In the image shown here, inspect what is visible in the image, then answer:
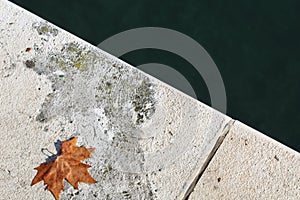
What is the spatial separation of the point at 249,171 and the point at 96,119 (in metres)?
0.85

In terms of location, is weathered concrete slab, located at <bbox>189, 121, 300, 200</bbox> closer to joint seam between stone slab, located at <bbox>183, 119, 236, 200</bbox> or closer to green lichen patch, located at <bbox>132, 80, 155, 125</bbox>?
joint seam between stone slab, located at <bbox>183, 119, 236, 200</bbox>

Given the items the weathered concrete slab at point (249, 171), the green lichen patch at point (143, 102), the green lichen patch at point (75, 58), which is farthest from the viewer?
the green lichen patch at point (75, 58)

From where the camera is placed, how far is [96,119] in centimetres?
298

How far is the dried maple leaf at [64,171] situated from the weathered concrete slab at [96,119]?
3 cm

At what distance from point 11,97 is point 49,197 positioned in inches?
25.5

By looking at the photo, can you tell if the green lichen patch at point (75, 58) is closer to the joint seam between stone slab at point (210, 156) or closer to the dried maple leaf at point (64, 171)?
the dried maple leaf at point (64, 171)

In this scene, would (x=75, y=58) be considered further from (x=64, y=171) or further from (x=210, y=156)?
(x=210, y=156)

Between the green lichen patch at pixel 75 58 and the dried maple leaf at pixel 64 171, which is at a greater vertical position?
the green lichen patch at pixel 75 58

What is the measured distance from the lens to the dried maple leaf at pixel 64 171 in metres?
2.76

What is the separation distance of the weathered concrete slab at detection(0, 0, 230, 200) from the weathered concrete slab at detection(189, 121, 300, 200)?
7 cm

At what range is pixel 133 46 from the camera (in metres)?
3.64

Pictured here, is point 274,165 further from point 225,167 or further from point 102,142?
point 102,142

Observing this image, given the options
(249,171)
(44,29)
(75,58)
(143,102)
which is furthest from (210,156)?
(44,29)

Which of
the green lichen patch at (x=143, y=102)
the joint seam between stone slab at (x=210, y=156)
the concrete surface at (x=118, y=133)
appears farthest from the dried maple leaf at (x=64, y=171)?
the joint seam between stone slab at (x=210, y=156)
